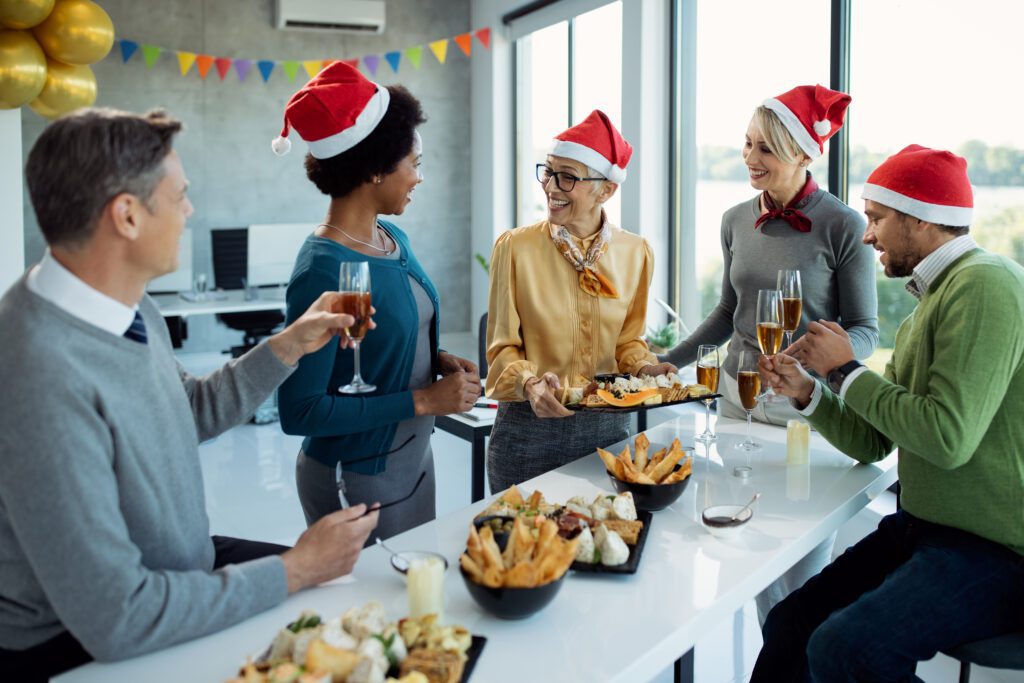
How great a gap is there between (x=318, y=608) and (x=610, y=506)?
0.60 meters

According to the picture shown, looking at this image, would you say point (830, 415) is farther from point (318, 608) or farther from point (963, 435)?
point (318, 608)

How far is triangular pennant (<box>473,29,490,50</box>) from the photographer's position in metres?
7.06

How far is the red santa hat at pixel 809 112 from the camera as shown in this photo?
2830 mm

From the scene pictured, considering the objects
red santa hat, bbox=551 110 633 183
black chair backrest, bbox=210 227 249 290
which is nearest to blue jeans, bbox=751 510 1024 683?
red santa hat, bbox=551 110 633 183

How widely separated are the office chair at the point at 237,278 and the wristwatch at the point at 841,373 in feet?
16.7

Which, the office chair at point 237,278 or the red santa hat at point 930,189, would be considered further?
the office chair at point 237,278

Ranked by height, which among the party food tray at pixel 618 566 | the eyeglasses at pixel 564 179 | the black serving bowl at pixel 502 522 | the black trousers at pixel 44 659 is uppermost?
the eyeglasses at pixel 564 179

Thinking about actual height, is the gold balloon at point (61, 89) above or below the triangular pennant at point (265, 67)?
below

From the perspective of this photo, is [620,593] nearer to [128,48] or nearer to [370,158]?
[370,158]

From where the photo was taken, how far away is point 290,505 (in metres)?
4.59

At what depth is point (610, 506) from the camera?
1801 millimetres

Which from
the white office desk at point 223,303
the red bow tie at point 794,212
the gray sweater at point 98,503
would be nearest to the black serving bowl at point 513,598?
the gray sweater at point 98,503

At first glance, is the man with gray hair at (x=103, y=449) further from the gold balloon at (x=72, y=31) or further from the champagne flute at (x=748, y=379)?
A: the gold balloon at (x=72, y=31)

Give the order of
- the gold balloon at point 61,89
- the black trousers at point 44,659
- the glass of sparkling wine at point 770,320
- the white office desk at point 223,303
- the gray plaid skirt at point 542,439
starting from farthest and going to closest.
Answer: the white office desk at point 223,303 → the gold balloon at point 61,89 → the gray plaid skirt at point 542,439 → the glass of sparkling wine at point 770,320 → the black trousers at point 44,659
